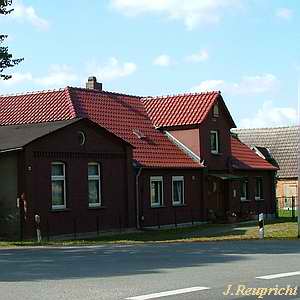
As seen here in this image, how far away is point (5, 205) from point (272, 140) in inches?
1614

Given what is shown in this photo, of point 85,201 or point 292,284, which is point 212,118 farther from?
point 292,284

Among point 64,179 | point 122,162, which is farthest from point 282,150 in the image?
point 64,179

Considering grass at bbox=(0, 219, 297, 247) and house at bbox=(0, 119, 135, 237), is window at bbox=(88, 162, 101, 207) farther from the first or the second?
grass at bbox=(0, 219, 297, 247)

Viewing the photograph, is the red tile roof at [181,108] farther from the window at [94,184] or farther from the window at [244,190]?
the window at [94,184]

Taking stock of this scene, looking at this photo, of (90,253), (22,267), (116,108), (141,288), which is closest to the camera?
(141,288)

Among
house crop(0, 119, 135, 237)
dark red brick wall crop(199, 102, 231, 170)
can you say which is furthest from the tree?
dark red brick wall crop(199, 102, 231, 170)

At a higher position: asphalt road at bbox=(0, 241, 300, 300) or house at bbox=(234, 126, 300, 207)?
house at bbox=(234, 126, 300, 207)

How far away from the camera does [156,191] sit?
3769 cm

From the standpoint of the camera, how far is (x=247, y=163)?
151ft

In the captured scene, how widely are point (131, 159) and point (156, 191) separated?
A: 10.5 feet

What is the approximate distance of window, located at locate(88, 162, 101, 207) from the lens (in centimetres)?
3331

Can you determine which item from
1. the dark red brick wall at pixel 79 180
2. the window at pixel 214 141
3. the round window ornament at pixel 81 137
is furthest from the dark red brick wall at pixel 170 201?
the round window ornament at pixel 81 137

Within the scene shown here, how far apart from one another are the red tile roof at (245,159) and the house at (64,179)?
11429 millimetres

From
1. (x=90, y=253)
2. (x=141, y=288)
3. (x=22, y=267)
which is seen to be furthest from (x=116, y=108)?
(x=141, y=288)
